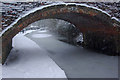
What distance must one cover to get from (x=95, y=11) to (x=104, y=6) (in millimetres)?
853

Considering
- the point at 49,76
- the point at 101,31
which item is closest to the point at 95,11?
the point at 101,31

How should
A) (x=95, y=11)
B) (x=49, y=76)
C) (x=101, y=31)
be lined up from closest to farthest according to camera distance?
(x=49, y=76) < (x=95, y=11) < (x=101, y=31)

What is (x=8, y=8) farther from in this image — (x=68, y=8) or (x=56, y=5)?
(x=68, y=8)

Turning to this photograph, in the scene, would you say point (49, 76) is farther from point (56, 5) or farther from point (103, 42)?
point (103, 42)

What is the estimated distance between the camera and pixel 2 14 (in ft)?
18.8

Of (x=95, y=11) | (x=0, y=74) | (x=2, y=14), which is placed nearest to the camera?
(x=0, y=74)

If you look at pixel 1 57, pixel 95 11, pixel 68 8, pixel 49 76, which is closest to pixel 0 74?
pixel 1 57

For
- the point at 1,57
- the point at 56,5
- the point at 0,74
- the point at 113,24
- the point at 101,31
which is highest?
the point at 56,5

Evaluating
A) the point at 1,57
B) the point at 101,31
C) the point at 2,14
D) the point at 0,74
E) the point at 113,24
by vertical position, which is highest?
the point at 2,14

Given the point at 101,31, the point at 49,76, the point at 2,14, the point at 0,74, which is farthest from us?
the point at 101,31

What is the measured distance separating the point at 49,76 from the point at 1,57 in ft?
7.72

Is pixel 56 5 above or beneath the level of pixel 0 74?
above

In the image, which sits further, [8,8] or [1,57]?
[8,8]

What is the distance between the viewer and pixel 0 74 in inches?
191
